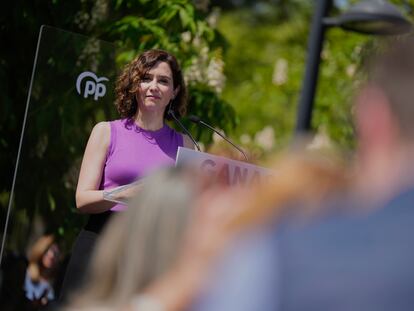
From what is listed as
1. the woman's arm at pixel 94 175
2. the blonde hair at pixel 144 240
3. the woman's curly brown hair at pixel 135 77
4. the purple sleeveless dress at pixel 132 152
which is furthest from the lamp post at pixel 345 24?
the blonde hair at pixel 144 240

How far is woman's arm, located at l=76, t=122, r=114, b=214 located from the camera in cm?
436

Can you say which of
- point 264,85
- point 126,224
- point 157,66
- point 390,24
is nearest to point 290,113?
point 264,85

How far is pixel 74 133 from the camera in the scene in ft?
19.3

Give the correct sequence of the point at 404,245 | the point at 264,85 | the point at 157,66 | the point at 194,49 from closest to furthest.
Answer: the point at 404,245
the point at 157,66
the point at 194,49
the point at 264,85

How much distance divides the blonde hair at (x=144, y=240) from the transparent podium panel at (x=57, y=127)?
380 cm

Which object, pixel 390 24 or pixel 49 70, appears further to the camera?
pixel 390 24

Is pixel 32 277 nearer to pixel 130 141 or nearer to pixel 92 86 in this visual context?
pixel 92 86

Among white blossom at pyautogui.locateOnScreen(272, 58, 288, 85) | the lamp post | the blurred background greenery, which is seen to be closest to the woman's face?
the blurred background greenery

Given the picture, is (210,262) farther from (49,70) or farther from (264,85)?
(264,85)

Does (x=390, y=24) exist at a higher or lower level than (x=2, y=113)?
higher

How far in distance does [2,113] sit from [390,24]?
282 cm

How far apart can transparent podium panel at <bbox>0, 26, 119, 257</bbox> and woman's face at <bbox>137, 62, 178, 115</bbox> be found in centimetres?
74

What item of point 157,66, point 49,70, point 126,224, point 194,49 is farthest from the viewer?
point 194,49

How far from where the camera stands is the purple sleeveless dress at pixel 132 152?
447cm
